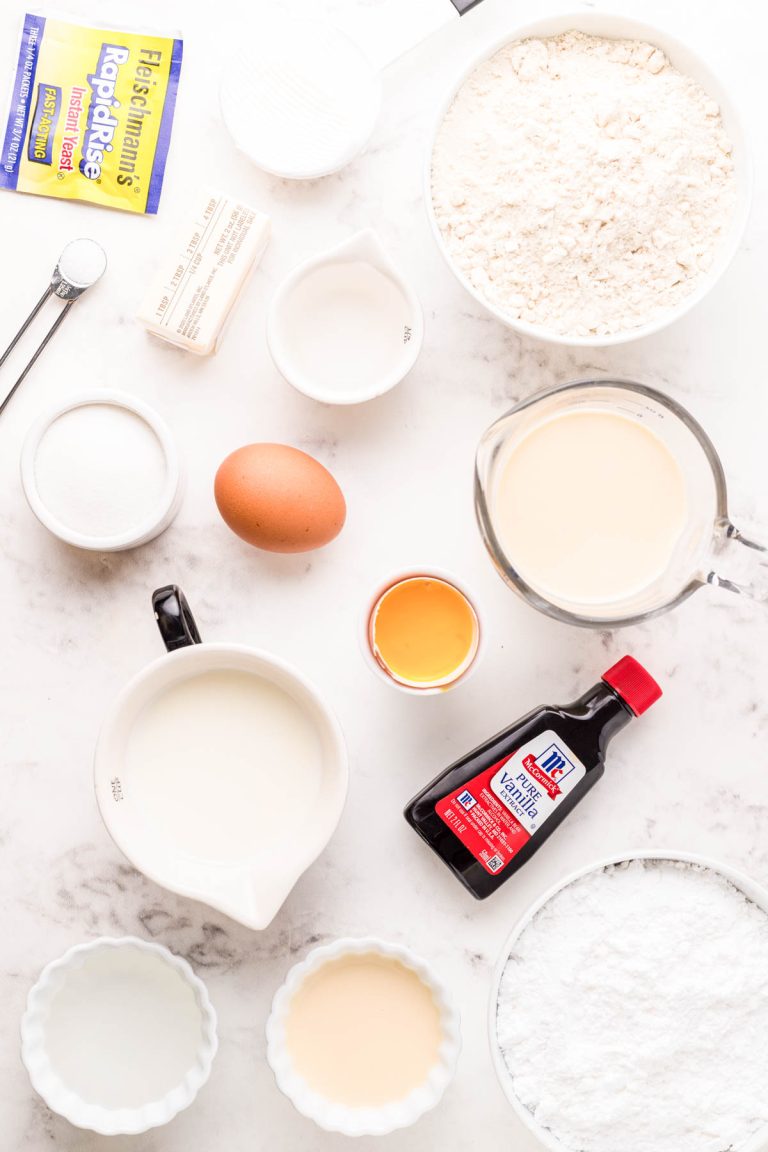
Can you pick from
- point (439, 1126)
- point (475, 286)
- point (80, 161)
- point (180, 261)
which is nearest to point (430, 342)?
point (475, 286)

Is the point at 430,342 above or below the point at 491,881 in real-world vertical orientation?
above

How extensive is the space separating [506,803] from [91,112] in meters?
1.00

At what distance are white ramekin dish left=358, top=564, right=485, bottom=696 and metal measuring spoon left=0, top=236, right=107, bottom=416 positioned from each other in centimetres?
53

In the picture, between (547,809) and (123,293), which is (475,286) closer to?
(123,293)

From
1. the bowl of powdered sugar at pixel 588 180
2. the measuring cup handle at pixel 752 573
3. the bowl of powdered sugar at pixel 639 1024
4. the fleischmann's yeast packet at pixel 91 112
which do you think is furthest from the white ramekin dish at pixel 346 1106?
the fleischmann's yeast packet at pixel 91 112

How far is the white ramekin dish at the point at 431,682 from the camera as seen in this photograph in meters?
1.09

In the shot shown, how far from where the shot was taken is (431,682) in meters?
1.10

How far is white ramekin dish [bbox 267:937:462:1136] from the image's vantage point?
41.8 inches

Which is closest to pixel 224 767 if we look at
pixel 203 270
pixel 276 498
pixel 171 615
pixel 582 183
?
pixel 171 615

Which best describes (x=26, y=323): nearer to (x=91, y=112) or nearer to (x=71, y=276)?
(x=71, y=276)

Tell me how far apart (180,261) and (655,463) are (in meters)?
0.61

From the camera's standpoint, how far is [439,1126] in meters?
1.17

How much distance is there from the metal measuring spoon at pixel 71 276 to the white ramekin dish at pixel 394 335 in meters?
0.24

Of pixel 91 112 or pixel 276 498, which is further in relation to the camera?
pixel 91 112
